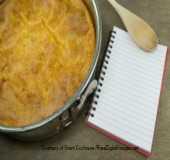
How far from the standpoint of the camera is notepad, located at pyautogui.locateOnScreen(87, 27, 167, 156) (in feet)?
2.58

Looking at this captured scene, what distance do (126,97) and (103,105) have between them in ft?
0.21

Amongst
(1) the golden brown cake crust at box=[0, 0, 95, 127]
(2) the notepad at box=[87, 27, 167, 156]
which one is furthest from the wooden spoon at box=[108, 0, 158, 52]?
(1) the golden brown cake crust at box=[0, 0, 95, 127]

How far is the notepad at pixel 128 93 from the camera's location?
79 cm

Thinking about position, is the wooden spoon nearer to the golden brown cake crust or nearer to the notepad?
the notepad

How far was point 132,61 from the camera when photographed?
33.2 inches

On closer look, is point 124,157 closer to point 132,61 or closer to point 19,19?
point 132,61

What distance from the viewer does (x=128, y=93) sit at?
2.68 ft

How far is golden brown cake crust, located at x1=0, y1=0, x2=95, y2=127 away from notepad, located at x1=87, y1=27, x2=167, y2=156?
0.11 metres

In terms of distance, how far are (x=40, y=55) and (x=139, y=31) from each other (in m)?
0.27

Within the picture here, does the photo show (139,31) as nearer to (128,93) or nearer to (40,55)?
(128,93)

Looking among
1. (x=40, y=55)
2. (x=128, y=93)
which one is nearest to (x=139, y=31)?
(x=128, y=93)

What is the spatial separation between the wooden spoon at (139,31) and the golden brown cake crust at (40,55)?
0.12 m

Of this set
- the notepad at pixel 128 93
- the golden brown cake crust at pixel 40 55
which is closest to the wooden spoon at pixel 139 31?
the notepad at pixel 128 93

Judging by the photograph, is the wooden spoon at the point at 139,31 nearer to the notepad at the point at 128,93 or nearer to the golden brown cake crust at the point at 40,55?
the notepad at the point at 128,93
